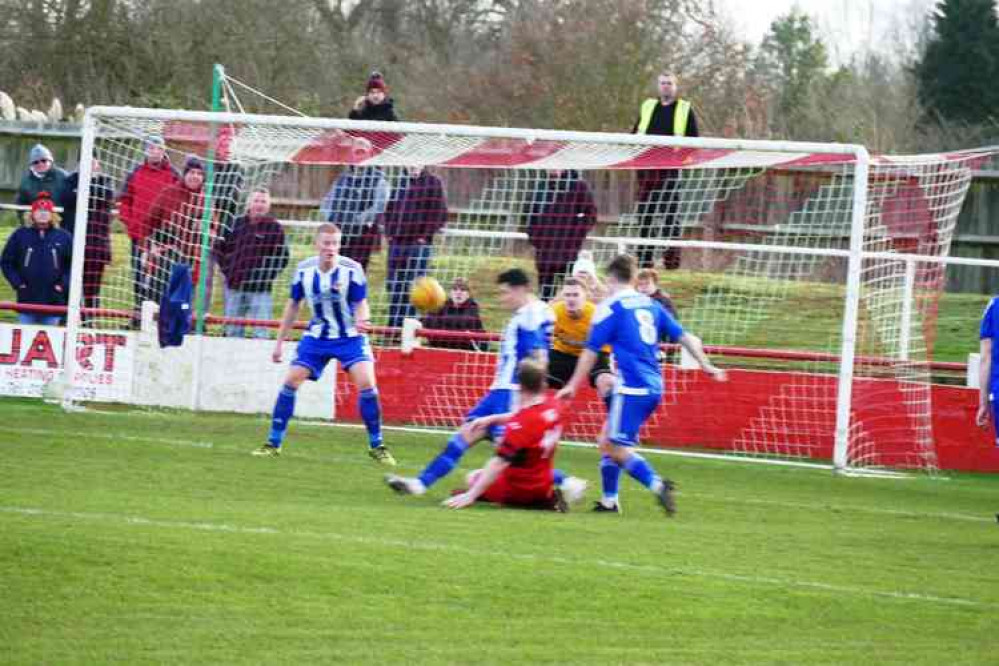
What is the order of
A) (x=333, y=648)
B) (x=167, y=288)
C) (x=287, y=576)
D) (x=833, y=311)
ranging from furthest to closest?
(x=833, y=311) → (x=167, y=288) → (x=287, y=576) → (x=333, y=648)

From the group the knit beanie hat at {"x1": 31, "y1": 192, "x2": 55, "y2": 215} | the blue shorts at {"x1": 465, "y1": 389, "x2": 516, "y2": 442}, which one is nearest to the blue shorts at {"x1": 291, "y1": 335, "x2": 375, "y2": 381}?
the blue shorts at {"x1": 465, "y1": 389, "x2": 516, "y2": 442}

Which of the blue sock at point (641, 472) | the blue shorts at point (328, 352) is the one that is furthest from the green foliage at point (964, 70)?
the blue sock at point (641, 472)

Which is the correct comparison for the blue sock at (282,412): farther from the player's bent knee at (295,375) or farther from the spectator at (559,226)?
the spectator at (559,226)

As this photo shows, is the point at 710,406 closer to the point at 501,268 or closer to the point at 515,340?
the point at 501,268

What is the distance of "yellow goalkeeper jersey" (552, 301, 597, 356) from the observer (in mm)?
14023

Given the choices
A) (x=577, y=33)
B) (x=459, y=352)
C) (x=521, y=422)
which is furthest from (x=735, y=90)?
(x=521, y=422)

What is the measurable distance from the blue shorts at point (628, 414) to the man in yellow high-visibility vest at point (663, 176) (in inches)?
244

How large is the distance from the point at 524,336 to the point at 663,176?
19.8 feet

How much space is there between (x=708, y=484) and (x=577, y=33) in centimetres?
1412

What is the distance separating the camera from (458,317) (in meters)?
18.1

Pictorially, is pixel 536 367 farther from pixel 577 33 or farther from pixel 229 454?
pixel 577 33

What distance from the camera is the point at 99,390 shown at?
696 inches

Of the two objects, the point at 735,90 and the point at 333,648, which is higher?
the point at 735,90

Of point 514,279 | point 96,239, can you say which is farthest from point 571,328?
point 96,239
